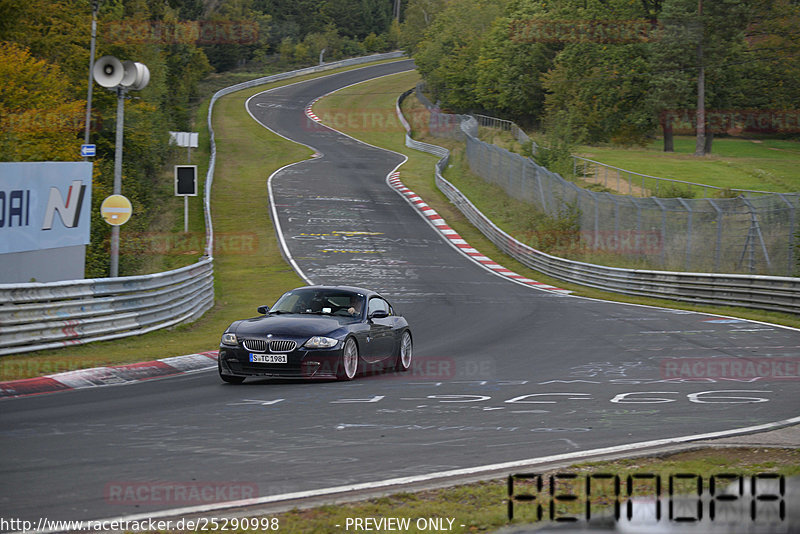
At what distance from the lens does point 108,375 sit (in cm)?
1307

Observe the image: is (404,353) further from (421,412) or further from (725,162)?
(725,162)

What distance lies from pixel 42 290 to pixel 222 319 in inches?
332

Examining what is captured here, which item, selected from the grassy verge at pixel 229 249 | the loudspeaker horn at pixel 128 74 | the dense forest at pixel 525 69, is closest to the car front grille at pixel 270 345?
the grassy verge at pixel 229 249

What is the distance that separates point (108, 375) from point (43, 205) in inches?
211

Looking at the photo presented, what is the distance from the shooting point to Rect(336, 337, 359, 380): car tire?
12750mm

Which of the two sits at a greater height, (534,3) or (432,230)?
(534,3)

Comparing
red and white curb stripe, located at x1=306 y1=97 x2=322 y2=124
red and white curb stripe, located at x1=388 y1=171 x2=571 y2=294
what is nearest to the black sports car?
red and white curb stripe, located at x1=388 y1=171 x2=571 y2=294

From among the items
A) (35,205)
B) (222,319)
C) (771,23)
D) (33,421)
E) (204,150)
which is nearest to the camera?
(33,421)

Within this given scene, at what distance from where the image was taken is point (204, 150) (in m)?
62.9

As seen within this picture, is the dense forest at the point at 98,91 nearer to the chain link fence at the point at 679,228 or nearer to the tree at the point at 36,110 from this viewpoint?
the tree at the point at 36,110

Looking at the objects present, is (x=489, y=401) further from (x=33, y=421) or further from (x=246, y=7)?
(x=246, y=7)

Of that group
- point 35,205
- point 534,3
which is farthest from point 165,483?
point 534,3

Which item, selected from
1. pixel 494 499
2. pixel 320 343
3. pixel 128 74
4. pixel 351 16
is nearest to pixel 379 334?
pixel 320 343

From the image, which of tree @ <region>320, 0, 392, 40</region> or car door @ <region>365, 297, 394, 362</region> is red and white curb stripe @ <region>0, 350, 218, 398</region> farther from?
tree @ <region>320, 0, 392, 40</region>
